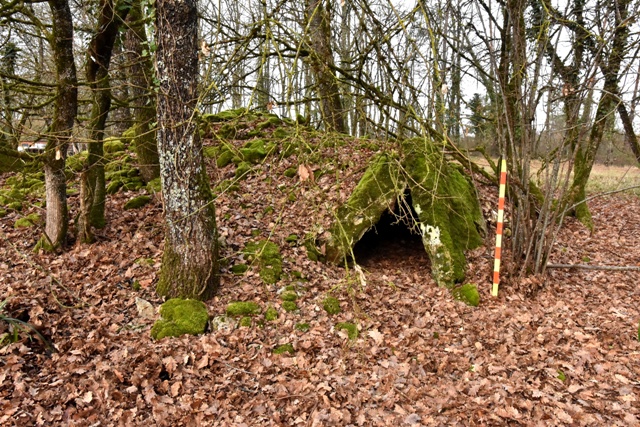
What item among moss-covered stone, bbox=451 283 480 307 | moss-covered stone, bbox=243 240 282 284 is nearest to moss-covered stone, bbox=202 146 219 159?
moss-covered stone, bbox=243 240 282 284

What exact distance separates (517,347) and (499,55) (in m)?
3.95

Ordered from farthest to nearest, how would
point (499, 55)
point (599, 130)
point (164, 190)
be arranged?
point (599, 130) < point (499, 55) < point (164, 190)

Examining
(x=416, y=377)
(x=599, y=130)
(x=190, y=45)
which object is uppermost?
(x=190, y=45)

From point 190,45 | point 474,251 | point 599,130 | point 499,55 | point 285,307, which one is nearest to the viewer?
point 190,45

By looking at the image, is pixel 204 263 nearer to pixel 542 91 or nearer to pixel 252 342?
pixel 252 342

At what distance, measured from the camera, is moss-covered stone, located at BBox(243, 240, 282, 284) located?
5098 millimetres

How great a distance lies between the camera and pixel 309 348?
4.09 m

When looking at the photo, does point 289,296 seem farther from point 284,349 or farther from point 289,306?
point 284,349

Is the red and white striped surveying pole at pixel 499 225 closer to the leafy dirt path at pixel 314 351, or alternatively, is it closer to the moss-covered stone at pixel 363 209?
the leafy dirt path at pixel 314 351

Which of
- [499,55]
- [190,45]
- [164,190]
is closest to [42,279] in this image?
[164,190]

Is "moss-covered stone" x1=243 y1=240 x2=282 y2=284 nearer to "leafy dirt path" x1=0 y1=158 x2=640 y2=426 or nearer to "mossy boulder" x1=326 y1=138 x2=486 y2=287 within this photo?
"leafy dirt path" x1=0 y1=158 x2=640 y2=426

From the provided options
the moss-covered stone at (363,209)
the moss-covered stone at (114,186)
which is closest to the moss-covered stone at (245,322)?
the moss-covered stone at (363,209)

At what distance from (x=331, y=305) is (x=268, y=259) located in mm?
1119

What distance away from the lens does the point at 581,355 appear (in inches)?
156
